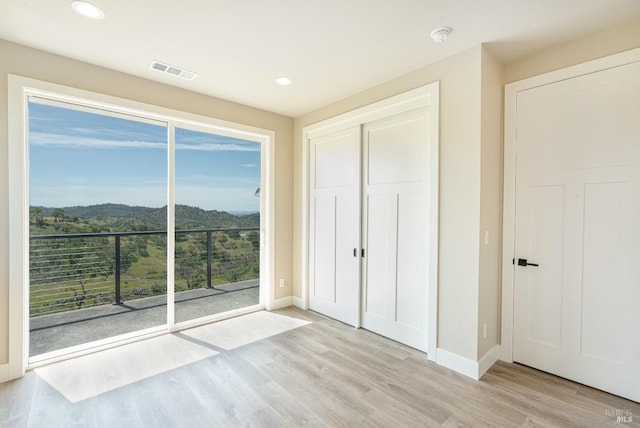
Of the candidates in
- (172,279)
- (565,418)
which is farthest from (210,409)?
(565,418)

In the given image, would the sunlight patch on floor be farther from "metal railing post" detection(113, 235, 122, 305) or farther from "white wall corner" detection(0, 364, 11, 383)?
"metal railing post" detection(113, 235, 122, 305)

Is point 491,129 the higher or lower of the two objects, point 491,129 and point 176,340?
the higher

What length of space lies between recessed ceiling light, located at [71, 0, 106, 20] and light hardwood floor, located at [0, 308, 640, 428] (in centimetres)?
272

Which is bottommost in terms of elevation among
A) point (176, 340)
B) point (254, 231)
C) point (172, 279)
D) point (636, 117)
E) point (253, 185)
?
point (176, 340)

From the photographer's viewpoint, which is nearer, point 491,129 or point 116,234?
point 491,129

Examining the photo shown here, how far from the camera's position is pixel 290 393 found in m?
2.20

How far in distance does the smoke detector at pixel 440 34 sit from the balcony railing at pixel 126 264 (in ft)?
9.96

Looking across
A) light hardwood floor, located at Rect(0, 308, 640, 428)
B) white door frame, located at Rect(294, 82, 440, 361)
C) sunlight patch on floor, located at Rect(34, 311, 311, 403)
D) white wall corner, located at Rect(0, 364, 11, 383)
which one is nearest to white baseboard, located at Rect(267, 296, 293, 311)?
sunlight patch on floor, located at Rect(34, 311, 311, 403)

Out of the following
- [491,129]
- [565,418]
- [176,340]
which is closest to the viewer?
[565,418]

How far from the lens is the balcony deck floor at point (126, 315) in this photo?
2.89 meters

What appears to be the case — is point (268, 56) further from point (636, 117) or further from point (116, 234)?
point (636, 117)

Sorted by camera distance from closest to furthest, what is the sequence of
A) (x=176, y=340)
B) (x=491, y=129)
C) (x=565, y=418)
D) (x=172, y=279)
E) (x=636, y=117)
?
(x=565, y=418), (x=636, y=117), (x=491, y=129), (x=176, y=340), (x=172, y=279)

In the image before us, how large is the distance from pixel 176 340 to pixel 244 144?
2.50m

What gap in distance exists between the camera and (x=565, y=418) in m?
1.91
